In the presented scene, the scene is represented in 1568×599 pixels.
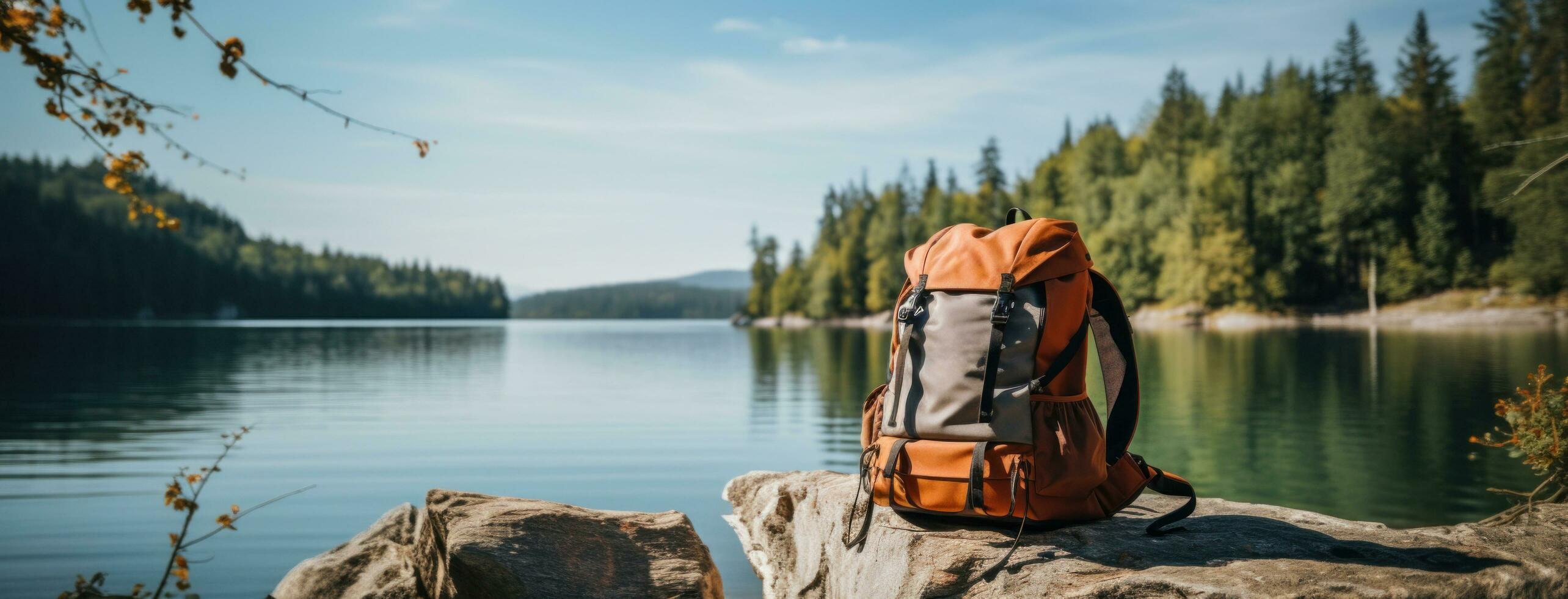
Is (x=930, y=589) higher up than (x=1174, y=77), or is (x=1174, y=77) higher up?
(x=1174, y=77)

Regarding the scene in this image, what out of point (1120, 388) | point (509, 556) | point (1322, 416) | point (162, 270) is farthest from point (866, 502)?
point (162, 270)

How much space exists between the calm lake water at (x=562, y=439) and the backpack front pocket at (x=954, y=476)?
138 inches

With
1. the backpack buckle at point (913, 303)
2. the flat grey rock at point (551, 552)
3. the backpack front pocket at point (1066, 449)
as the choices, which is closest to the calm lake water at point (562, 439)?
the flat grey rock at point (551, 552)

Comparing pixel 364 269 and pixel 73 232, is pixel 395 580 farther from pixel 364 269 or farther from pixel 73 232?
pixel 364 269

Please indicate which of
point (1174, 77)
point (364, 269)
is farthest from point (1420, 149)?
point (364, 269)

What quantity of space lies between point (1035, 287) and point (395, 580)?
3.80 metres

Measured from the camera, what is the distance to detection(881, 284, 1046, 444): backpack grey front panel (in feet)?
11.7

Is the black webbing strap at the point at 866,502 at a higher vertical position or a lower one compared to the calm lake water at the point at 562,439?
higher

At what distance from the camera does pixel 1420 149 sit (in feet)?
195

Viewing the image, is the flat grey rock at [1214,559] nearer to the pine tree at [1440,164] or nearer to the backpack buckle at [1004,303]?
the backpack buckle at [1004,303]

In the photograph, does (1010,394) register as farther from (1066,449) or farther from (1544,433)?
(1544,433)

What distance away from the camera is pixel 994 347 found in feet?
11.7

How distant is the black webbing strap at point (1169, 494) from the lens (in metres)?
3.78

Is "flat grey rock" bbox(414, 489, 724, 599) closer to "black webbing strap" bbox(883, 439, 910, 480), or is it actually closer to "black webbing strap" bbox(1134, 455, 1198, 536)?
"black webbing strap" bbox(883, 439, 910, 480)
